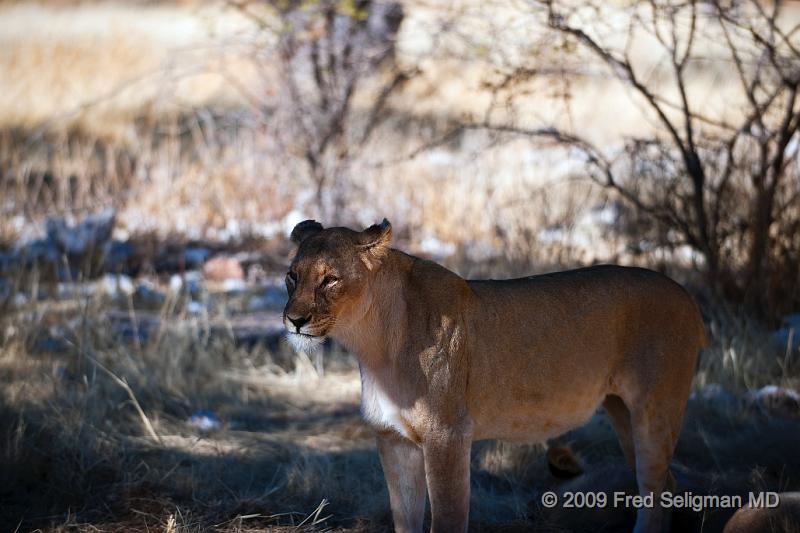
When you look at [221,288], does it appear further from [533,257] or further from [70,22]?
[70,22]

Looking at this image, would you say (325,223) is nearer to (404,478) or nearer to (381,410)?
(404,478)

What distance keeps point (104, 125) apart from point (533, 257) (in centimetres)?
1169

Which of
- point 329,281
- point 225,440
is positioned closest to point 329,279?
point 329,281

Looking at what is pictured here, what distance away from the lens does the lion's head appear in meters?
3.66

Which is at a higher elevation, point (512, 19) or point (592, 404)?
point (512, 19)

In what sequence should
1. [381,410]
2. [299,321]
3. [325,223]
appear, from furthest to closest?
1. [325,223]
2. [381,410]
3. [299,321]

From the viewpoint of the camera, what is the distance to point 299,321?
3.62 metres

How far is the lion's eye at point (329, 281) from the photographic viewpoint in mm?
3727

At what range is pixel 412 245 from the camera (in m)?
10.9

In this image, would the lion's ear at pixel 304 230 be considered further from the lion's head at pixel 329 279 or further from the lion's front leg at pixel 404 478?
the lion's front leg at pixel 404 478

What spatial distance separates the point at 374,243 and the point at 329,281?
235mm

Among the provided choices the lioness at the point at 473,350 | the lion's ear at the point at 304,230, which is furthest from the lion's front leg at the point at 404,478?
the lion's ear at the point at 304,230

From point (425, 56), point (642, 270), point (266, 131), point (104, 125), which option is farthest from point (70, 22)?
point (642, 270)

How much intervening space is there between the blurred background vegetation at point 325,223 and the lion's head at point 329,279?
3.85ft
